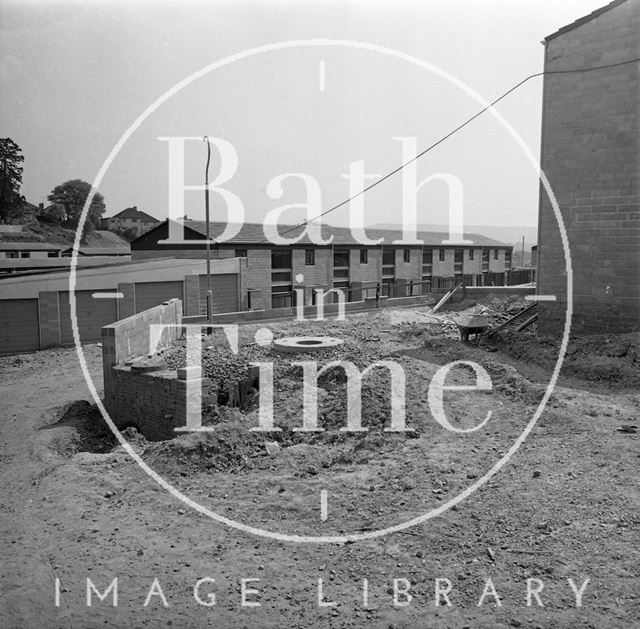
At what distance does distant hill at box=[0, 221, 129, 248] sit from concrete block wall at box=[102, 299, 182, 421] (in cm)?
4733

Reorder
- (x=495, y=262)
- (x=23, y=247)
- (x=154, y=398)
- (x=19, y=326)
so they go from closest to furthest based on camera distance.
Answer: (x=154, y=398), (x=19, y=326), (x=23, y=247), (x=495, y=262)

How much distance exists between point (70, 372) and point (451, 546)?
15.1 meters

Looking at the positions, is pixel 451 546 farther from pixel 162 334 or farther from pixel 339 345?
pixel 162 334

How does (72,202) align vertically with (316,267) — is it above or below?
above

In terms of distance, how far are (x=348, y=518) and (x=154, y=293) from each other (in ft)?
67.8

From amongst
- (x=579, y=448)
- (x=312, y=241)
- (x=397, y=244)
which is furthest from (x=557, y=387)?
(x=397, y=244)

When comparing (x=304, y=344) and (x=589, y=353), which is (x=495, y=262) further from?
(x=304, y=344)

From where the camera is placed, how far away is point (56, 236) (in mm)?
64438

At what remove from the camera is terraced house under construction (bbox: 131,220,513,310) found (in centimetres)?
3216

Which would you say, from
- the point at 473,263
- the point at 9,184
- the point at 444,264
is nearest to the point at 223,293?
the point at 444,264

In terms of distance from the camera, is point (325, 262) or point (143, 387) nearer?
point (143, 387)

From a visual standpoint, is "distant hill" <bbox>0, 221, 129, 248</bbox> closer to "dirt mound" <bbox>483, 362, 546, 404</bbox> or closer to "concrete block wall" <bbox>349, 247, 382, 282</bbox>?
"concrete block wall" <bbox>349, 247, 382, 282</bbox>

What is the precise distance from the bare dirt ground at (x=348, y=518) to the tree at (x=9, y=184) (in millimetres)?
50964

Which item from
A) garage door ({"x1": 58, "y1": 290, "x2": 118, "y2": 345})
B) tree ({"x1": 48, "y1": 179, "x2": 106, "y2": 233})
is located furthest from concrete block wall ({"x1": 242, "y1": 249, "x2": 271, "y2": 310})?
tree ({"x1": 48, "y1": 179, "x2": 106, "y2": 233})
